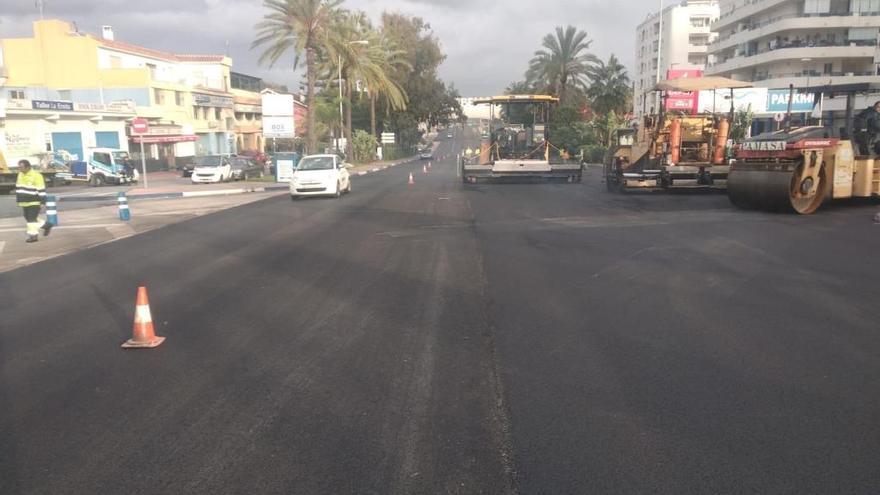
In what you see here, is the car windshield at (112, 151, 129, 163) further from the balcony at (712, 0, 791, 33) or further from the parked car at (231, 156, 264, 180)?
the balcony at (712, 0, 791, 33)

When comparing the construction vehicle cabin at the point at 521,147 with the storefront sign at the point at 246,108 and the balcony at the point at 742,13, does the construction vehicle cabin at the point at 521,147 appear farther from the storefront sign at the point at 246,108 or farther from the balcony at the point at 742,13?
the storefront sign at the point at 246,108

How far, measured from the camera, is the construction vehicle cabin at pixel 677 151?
2044 centimetres

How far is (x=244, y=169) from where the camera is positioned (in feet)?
133

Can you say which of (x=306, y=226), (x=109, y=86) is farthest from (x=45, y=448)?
(x=109, y=86)

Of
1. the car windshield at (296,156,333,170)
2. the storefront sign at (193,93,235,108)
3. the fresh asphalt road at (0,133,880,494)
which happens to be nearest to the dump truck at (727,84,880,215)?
the fresh asphalt road at (0,133,880,494)

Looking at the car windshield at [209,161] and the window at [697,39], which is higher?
the window at [697,39]

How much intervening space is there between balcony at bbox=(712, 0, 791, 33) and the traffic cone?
2350 inches

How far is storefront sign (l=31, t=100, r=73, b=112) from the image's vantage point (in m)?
41.8

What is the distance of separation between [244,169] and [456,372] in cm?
3706

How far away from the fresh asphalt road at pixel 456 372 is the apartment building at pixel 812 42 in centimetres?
4806

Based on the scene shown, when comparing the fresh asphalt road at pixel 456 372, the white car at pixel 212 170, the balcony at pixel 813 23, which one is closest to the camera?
the fresh asphalt road at pixel 456 372

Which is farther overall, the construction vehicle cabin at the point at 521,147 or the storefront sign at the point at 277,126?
the storefront sign at the point at 277,126

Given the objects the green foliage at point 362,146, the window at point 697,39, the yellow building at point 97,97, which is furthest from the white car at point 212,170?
the window at point 697,39

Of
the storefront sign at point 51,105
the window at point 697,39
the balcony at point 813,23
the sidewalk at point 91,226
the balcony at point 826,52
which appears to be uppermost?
the window at point 697,39
